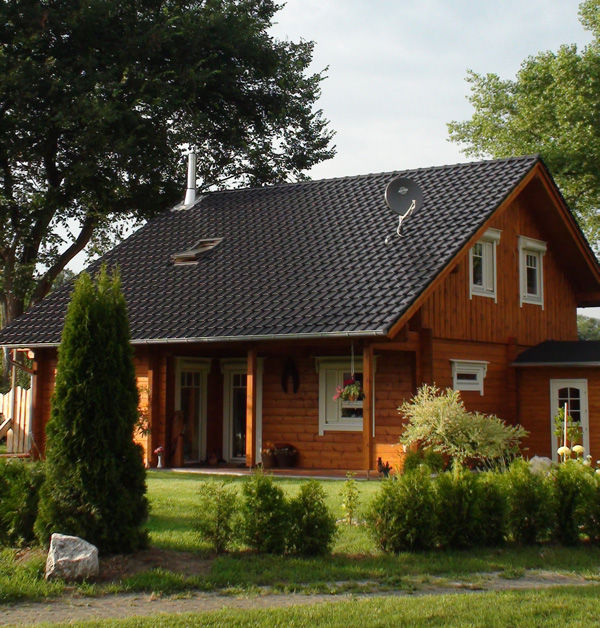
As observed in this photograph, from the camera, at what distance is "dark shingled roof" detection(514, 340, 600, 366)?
802 inches

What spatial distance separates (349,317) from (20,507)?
8.87m

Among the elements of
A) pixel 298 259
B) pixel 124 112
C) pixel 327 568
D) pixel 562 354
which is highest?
pixel 124 112

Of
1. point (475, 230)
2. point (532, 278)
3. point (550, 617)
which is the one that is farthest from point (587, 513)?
point (532, 278)

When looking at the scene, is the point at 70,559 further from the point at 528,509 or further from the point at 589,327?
the point at 589,327

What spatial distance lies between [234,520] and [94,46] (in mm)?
23810

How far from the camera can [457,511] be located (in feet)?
34.2

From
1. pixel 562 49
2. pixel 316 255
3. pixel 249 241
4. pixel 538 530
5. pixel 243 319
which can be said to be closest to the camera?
pixel 538 530

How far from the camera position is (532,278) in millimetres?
23516

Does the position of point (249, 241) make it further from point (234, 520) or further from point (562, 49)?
point (562, 49)

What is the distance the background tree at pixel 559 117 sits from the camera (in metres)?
37.2

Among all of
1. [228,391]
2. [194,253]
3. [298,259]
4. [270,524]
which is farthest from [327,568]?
[194,253]

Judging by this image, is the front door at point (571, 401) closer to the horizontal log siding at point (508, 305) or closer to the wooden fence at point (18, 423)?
the horizontal log siding at point (508, 305)

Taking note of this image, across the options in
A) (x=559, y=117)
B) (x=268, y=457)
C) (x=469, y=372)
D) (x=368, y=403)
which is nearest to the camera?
(x=368, y=403)

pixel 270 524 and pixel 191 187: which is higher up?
pixel 191 187
